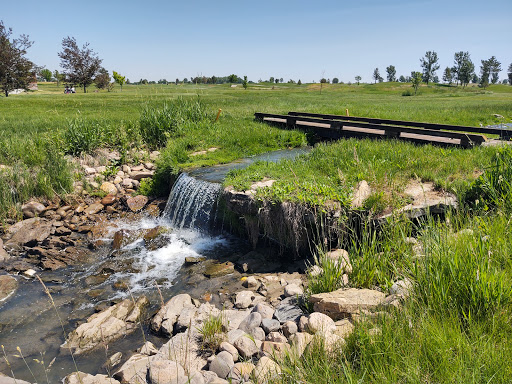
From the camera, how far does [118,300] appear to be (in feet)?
23.3

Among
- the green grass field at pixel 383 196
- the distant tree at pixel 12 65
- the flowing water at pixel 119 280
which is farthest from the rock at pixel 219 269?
the distant tree at pixel 12 65

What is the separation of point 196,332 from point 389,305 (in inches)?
107

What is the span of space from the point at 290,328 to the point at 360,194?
3.58 metres

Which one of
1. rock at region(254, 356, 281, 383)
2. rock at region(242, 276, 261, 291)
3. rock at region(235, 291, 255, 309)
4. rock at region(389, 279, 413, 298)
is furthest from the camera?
rock at region(242, 276, 261, 291)

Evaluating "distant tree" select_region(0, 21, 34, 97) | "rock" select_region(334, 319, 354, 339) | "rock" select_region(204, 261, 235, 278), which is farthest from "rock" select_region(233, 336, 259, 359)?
"distant tree" select_region(0, 21, 34, 97)

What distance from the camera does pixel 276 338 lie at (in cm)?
445

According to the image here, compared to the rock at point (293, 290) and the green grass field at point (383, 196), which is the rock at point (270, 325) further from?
the rock at point (293, 290)

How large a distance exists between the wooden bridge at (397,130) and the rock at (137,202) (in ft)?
24.4

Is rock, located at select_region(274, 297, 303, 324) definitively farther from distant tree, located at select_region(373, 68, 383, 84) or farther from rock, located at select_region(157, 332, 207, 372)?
distant tree, located at select_region(373, 68, 383, 84)

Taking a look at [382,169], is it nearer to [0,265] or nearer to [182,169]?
[182,169]

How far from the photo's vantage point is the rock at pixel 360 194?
7.13 metres

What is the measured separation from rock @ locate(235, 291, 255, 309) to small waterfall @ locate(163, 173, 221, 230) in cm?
375

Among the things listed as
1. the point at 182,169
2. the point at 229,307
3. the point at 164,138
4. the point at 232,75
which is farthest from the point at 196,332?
the point at 232,75

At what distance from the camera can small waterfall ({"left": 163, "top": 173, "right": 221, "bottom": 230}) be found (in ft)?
32.9
